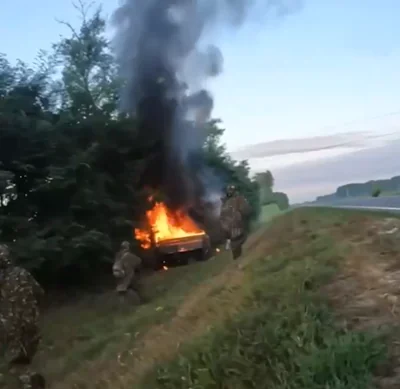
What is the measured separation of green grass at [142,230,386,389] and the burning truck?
1974cm

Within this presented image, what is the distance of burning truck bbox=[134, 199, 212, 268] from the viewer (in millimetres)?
27203

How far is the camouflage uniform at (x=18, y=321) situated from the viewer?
747cm

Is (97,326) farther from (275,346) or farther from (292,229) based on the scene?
(275,346)

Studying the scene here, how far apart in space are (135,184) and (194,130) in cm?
648

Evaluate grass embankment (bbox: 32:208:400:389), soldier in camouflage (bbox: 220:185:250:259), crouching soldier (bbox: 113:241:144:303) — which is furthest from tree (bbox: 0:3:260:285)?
grass embankment (bbox: 32:208:400:389)

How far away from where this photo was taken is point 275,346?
5973 mm

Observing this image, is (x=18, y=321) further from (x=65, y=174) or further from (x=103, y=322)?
(x=65, y=174)

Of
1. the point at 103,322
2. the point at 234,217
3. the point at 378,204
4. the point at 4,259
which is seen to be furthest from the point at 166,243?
the point at 4,259

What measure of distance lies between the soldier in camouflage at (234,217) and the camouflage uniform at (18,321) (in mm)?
7560

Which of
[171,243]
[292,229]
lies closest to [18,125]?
[171,243]

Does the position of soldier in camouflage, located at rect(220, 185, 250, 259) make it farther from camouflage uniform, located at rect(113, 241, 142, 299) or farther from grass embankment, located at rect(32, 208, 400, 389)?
camouflage uniform, located at rect(113, 241, 142, 299)

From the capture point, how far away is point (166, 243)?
90.4ft

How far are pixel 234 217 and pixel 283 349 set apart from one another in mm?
9111

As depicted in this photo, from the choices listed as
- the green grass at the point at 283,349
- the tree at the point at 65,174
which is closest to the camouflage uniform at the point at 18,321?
the green grass at the point at 283,349
